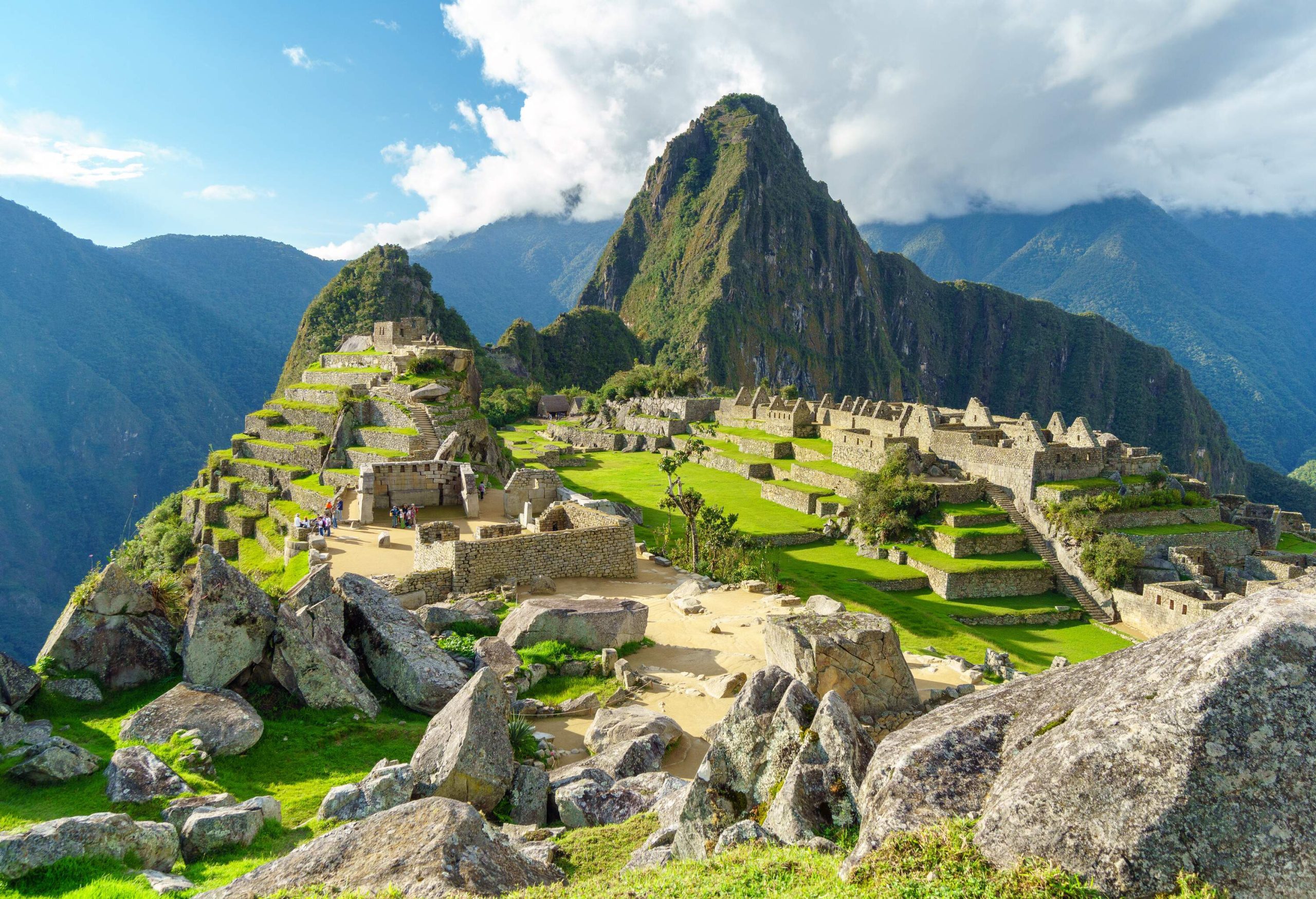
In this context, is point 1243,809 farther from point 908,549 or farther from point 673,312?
point 673,312

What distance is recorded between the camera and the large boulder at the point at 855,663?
25.1 ft

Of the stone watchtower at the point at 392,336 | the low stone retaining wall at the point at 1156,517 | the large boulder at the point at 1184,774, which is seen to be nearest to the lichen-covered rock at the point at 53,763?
the large boulder at the point at 1184,774

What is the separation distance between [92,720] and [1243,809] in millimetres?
9844

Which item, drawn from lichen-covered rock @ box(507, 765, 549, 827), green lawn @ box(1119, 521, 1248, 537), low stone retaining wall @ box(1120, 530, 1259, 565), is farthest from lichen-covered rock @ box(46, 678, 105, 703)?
green lawn @ box(1119, 521, 1248, 537)

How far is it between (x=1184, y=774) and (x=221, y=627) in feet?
29.9

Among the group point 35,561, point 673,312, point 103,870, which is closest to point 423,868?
point 103,870

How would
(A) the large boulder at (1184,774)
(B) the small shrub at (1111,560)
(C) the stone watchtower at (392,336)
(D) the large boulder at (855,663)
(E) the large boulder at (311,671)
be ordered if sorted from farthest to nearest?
(C) the stone watchtower at (392,336) < (B) the small shrub at (1111,560) < (E) the large boulder at (311,671) < (D) the large boulder at (855,663) < (A) the large boulder at (1184,774)

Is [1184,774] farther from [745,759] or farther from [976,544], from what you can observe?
[976,544]

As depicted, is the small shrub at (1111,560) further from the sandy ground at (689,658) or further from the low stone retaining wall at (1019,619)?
the sandy ground at (689,658)

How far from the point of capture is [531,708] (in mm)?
9625

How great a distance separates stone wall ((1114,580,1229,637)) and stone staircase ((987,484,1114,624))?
2.67ft

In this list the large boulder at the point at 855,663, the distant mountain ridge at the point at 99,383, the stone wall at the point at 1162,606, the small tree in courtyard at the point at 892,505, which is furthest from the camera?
the distant mountain ridge at the point at 99,383

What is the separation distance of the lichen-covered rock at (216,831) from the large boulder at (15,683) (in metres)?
3.06

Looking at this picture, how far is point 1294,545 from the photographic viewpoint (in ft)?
118
